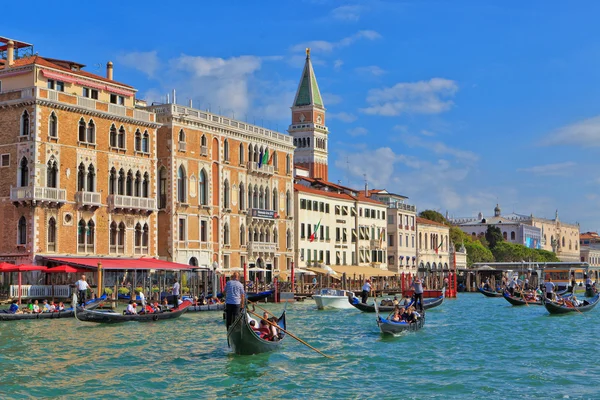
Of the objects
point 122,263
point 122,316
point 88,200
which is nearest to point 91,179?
point 88,200

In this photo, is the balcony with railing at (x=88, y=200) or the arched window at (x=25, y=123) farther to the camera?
the balcony with railing at (x=88, y=200)

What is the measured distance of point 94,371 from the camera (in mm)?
18750

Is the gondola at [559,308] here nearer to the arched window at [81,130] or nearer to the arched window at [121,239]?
the arched window at [121,239]

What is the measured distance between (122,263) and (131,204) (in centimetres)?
A: 362

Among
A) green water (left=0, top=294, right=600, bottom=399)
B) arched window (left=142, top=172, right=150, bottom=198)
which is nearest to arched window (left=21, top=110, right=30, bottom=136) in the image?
arched window (left=142, top=172, right=150, bottom=198)

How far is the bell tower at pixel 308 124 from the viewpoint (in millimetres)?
94438

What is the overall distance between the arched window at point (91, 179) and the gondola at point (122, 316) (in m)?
10.3

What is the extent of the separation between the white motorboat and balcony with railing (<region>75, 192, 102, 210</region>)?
414 inches

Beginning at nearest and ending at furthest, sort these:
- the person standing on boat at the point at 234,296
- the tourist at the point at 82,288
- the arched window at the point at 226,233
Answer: the person standing on boat at the point at 234,296
the tourist at the point at 82,288
the arched window at the point at 226,233

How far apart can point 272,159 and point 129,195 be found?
1361 cm

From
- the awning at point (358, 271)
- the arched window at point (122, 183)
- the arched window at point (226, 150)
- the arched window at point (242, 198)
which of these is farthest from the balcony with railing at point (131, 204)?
the awning at point (358, 271)

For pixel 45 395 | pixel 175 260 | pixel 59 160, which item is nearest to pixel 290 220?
pixel 175 260

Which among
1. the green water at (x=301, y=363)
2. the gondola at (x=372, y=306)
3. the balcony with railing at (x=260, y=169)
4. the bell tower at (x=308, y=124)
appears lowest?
the green water at (x=301, y=363)

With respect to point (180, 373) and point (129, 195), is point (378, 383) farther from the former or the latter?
point (129, 195)
